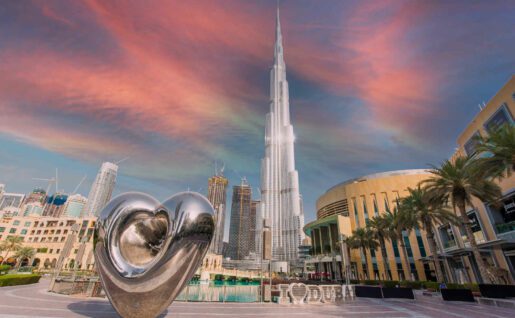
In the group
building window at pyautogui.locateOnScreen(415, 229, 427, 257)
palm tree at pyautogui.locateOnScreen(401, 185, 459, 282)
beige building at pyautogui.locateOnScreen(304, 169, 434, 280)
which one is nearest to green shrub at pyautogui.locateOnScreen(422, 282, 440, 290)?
palm tree at pyautogui.locateOnScreen(401, 185, 459, 282)

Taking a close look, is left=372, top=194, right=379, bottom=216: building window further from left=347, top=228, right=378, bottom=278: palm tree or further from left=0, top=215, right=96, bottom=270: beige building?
left=0, top=215, right=96, bottom=270: beige building

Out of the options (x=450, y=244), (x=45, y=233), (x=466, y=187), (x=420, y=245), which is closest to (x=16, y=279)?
(x=466, y=187)

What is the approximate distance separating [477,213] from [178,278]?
135ft

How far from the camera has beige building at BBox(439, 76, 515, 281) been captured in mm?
27156

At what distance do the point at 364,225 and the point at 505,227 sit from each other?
4024 centimetres

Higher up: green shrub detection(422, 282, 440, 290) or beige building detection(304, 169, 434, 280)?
beige building detection(304, 169, 434, 280)

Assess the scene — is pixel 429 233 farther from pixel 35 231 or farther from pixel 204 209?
pixel 35 231

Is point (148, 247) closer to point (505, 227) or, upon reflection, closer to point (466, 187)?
point (466, 187)

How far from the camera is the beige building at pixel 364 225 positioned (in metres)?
58.1

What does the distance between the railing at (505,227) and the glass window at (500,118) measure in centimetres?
1066

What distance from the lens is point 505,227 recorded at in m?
27.7

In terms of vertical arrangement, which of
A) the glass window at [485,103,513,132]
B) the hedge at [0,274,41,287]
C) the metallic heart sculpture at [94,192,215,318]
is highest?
the glass window at [485,103,513,132]

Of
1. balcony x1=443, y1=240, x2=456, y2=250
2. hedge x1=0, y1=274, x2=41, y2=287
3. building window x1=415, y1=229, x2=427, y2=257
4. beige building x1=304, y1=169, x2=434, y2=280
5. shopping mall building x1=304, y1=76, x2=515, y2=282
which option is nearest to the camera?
hedge x1=0, y1=274, x2=41, y2=287

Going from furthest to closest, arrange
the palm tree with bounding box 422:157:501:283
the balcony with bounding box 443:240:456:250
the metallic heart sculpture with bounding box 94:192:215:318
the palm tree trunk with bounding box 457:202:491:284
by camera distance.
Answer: the balcony with bounding box 443:240:456:250 → the palm tree with bounding box 422:157:501:283 → the palm tree trunk with bounding box 457:202:491:284 → the metallic heart sculpture with bounding box 94:192:215:318
